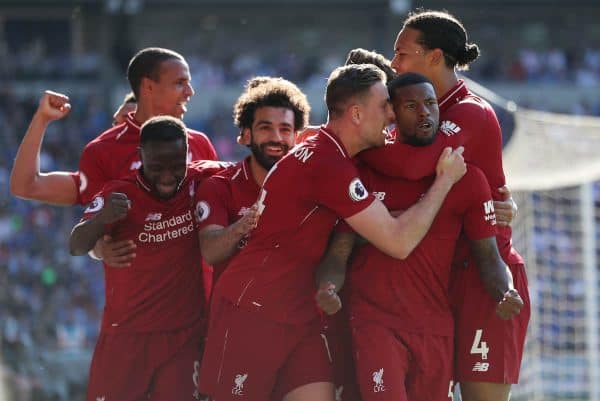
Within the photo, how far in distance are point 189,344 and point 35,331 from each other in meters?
13.4

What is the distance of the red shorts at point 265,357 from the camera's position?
5297 mm

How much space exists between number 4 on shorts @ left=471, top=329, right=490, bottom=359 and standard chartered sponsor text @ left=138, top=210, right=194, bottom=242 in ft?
5.12

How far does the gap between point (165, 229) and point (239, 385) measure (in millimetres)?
945

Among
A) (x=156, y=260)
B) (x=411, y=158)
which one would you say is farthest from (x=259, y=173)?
(x=411, y=158)

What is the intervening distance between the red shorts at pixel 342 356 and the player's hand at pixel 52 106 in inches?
79.4

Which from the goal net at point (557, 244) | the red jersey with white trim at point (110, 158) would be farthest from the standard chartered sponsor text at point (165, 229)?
the goal net at point (557, 244)

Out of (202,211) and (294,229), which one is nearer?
(294,229)

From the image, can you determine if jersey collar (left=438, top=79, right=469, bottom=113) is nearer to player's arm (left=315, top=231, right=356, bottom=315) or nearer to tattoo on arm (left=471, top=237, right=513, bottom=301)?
tattoo on arm (left=471, top=237, right=513, bottom=301)

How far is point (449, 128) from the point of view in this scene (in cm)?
530

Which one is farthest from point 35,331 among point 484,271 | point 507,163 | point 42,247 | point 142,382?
point 484,271

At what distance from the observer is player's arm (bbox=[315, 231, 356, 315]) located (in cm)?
499

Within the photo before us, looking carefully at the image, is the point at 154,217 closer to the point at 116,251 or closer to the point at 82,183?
the point at 116,251

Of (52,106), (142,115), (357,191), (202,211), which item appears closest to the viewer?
(357,191)

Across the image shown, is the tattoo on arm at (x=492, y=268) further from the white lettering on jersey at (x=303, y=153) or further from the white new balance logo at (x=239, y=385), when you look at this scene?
the white new balance logo at (x=239, y=385)
